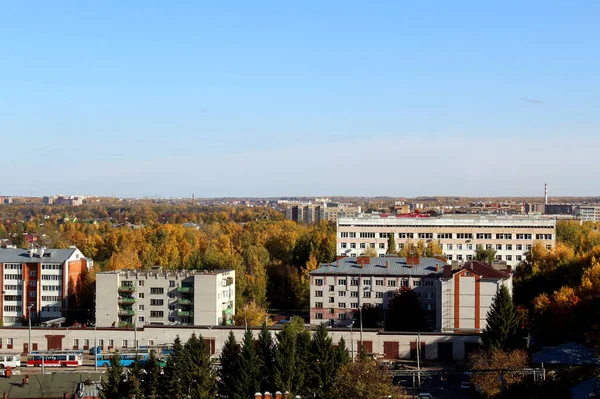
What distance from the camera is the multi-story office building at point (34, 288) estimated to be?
153ft

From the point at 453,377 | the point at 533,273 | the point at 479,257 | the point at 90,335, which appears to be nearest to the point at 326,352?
the point at 453,377

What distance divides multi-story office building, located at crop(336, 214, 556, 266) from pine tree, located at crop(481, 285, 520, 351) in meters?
27.5

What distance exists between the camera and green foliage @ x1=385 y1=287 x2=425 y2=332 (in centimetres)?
4072

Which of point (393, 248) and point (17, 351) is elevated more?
point (393, 248)

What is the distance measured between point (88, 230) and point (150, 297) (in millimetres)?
58573

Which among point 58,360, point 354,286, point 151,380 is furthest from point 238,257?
point 151,380

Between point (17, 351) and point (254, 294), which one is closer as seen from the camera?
point (17, 351)

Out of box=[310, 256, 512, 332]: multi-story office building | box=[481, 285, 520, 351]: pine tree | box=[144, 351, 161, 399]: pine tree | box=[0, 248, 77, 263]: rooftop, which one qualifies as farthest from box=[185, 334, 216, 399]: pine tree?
box=[0, 248, 77, 263]: rooftop

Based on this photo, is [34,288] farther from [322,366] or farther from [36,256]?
[322,366]

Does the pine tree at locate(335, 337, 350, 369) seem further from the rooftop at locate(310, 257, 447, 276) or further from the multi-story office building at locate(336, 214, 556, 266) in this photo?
the multi-story office building at locate(336, 214, 556, 266)

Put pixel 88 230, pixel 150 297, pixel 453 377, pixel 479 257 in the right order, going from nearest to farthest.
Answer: pixel 453 377 < pixel 150 297 < pixel 479 257 < pixel 88 230

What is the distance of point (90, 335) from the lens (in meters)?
38.6

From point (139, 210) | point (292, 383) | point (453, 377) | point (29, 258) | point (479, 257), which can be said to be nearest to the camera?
point (292, 383)

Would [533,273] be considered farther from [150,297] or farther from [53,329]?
[53,329]
